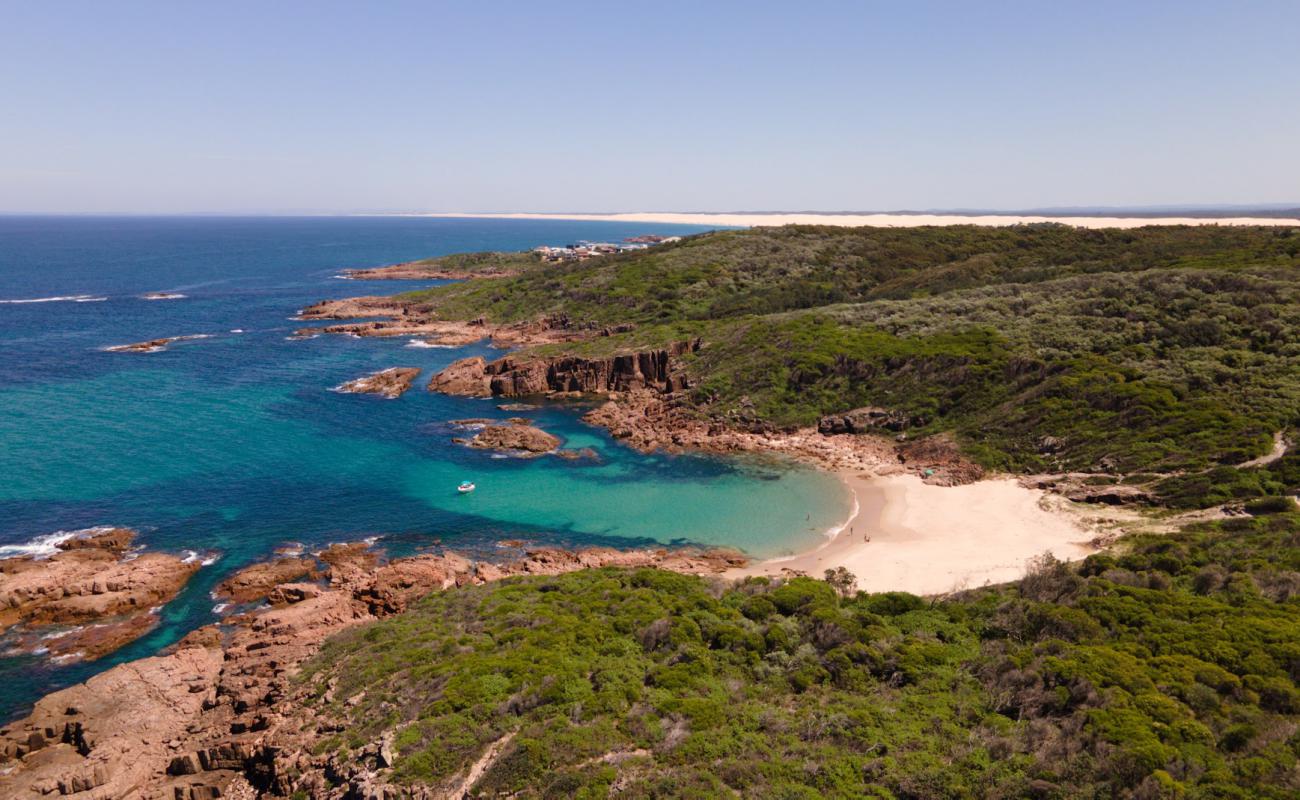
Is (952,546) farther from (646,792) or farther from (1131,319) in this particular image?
(1131,319)

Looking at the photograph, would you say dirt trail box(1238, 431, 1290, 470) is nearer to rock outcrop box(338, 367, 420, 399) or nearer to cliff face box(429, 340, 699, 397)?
cliff face box(429, 340, 699, 397)

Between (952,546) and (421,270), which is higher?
(421,270)

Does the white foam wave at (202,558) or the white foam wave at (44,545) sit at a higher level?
the white foam wave at (44,545)

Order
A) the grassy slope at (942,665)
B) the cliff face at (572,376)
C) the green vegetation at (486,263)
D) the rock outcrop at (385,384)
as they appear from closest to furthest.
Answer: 1. the grassy slope at (942,665)
2. the rock outcrop at (385,384)
3. the cliff face at (572,376)
4. the green vegetation at (486,263)

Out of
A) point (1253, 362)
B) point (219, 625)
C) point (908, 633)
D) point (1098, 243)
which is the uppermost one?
point (1098, 243)

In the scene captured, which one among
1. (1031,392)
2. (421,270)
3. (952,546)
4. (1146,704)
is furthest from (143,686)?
(421,270)

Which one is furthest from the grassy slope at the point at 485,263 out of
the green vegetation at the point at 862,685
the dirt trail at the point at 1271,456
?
the green vegetation at the point at 862,685

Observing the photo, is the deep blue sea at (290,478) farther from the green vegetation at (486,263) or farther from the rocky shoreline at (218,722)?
the green vegetation at (486,263)

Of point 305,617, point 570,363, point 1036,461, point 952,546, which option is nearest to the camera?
point 305,617
